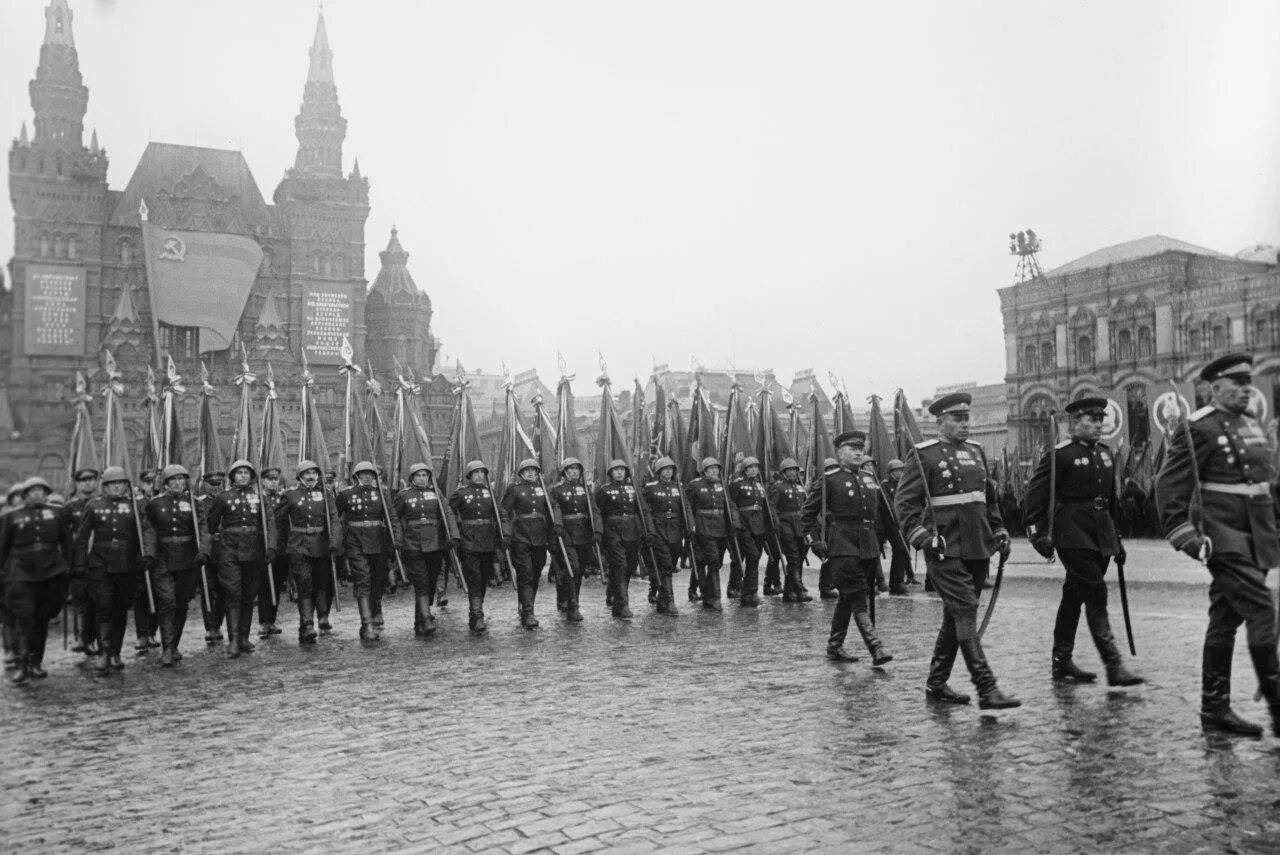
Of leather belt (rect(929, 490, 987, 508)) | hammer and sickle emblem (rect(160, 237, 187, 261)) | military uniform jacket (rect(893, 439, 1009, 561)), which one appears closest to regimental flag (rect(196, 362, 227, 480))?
military uniform jacket (rect(893, 439, 1009, 561))

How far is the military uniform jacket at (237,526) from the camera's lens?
408 inches

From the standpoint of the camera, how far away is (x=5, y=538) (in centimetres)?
941

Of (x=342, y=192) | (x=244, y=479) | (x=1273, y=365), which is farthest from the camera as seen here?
(x=342, y=192)

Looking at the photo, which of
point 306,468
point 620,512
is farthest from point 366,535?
point 620,512

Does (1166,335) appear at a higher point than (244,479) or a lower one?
higher

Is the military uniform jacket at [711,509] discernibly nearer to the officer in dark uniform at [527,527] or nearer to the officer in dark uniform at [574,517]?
the officer in dark uniform at [574,517]

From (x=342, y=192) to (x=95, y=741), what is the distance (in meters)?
54.1

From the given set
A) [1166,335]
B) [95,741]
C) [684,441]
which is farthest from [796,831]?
[1166,335]

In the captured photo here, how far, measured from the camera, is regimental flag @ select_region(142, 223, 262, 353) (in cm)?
5172

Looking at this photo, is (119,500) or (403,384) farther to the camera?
(403,384)

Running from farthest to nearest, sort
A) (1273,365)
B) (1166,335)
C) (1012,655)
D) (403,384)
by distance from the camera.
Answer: (1166,335)
(1273,365)
(403,384)
(1012,655)

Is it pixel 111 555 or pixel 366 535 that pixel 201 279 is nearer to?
pixel 366 535

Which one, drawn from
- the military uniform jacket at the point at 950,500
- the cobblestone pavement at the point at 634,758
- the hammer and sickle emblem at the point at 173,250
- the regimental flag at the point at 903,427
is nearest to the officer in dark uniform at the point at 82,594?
the cobblestone pavement at the point at 634,758

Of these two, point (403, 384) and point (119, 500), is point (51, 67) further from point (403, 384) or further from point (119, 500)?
point (119, 500)
